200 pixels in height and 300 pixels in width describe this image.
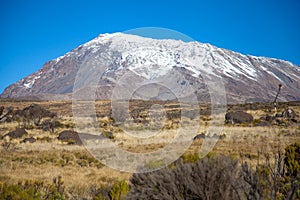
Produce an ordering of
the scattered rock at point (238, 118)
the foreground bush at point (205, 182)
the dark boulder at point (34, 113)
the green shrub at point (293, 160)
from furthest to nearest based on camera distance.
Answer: the dark boulder at point (34, 113)
the scattered rock at point (238, 118)
the green shrub at point (293, 160)
the foreground bush at point (205, 182)

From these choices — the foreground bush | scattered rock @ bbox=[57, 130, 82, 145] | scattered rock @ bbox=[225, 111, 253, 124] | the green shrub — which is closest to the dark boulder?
scattered rock @ bbox=[57, 130, 82, 145]

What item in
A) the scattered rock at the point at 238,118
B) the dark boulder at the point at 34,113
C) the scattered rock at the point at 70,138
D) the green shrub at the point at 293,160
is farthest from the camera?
the dark boulder at the point at 34,113

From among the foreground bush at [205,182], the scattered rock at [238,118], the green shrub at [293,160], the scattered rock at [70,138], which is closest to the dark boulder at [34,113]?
the scattered rock at [70,138]

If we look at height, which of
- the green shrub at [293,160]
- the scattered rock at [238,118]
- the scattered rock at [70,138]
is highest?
the scattered rock at [238,118]

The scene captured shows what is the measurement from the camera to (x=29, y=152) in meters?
15.4

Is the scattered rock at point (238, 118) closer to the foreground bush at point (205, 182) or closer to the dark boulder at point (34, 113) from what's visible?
the dark boulder at point (34, 113)

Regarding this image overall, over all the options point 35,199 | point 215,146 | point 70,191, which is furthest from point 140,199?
point 215,146

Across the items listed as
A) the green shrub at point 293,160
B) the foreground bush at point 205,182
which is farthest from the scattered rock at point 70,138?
the foreground bush at point 205,182

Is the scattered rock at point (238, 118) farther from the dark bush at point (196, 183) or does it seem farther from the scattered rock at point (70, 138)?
the dark bush at point (196, 183)

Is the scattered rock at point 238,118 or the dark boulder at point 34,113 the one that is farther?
the dark boulder at point 34,113

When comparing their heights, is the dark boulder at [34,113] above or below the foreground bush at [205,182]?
above

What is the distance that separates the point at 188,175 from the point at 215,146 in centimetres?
1010

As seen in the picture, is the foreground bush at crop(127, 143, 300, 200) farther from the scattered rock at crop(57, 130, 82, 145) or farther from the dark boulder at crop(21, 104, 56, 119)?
the dark boulder at crop(21, 104, 56, 119)

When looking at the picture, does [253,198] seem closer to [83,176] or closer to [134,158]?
[83,176]
